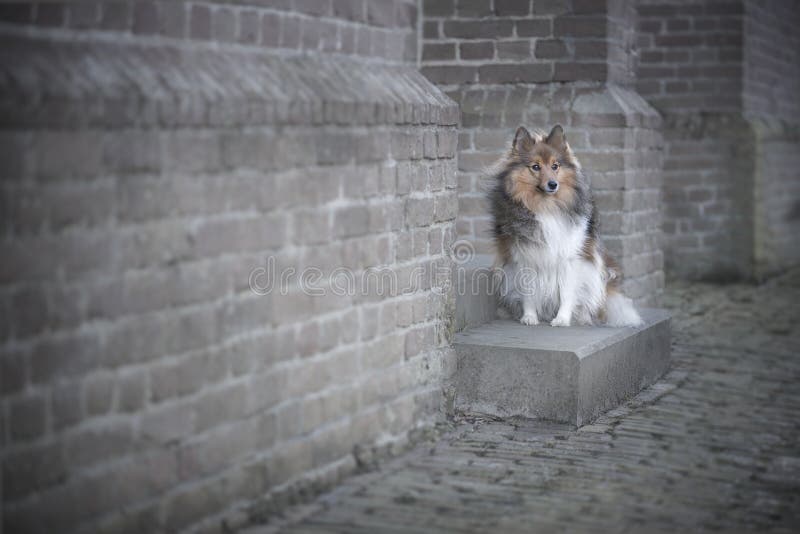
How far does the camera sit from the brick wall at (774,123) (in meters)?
13.4

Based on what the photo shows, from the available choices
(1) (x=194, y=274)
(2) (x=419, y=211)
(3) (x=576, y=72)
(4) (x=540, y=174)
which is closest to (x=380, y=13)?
(2) (x=419, y=211)

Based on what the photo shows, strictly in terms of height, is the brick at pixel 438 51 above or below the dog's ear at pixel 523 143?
above

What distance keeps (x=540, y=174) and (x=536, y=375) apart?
133cm

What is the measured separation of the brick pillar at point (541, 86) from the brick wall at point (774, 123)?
4.44 meters

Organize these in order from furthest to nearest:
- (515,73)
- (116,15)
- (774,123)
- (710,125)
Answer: (774,123), (710,125), (515,73), (116,15)

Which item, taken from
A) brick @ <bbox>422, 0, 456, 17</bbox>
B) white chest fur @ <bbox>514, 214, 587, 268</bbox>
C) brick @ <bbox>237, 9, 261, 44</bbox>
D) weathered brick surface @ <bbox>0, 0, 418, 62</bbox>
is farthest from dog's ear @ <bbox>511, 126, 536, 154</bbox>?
brick @ <bbox>237, 9, 261, 44</bbox>

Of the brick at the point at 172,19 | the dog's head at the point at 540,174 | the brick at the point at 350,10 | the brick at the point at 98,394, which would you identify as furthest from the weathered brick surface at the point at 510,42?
the brick at the point at 98,394

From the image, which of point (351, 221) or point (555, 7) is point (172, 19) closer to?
point (351, 221)

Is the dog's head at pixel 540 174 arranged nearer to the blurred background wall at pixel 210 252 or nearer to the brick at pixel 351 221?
the blurred background wall at pixel 210 252

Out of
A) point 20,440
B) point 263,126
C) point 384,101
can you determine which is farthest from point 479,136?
point 20,440

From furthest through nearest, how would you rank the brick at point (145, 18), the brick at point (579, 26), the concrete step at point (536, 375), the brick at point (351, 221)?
1. the brick at point (579, 26)
2. the concrete step at point (536, 375)
3. the brick at point (351, 221)
4. the brick at point (145, 18)

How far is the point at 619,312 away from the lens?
7.77 meters

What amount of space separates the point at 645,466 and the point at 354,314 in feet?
5.13

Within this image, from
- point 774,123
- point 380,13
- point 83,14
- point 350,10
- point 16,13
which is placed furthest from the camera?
point 774,123
